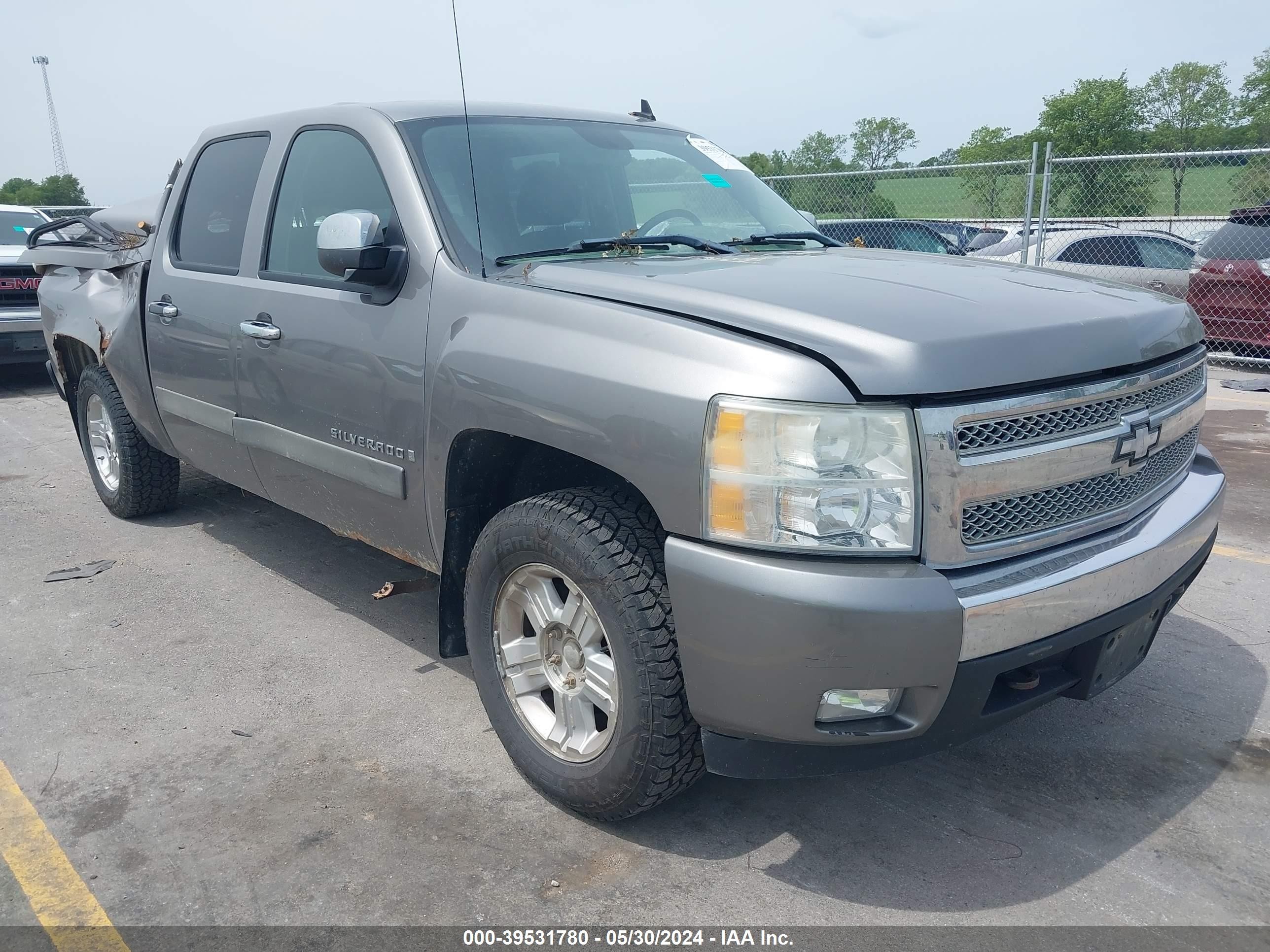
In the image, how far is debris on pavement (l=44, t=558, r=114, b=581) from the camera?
474cm

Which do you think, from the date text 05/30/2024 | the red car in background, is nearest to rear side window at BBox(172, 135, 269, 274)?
the date text 05/30/2024

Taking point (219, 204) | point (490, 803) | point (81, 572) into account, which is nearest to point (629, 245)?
point (490, 803)

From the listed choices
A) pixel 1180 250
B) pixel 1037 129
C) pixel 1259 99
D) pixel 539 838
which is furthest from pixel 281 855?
pixel 1259 99

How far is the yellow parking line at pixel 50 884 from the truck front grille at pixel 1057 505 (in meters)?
2.14

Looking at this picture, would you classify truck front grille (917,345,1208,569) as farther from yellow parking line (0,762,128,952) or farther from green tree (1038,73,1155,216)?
green tree (1038,73,1155,216)

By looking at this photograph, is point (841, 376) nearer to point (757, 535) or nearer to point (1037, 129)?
point (757, 535)

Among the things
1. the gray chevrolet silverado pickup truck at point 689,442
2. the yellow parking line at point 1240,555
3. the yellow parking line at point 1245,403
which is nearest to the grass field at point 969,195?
the yellow parking line at point 1245,403

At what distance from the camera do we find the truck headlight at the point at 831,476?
7.18ft

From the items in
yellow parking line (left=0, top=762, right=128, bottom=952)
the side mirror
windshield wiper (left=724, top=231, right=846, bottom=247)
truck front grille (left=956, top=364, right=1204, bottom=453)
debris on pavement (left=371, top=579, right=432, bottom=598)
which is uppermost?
the side mirror

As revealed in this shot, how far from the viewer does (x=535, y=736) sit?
2.88 meters

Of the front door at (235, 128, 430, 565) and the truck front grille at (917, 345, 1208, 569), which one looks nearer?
the truck front grille at (917, 345, 1208, 569)

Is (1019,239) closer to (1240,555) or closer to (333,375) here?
(1240,555)

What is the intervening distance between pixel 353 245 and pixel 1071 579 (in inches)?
84.2

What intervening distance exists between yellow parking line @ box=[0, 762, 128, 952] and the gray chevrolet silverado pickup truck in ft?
3.58
